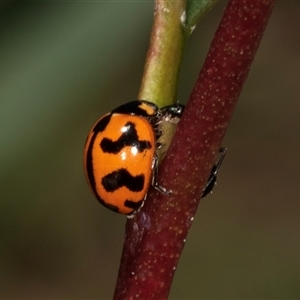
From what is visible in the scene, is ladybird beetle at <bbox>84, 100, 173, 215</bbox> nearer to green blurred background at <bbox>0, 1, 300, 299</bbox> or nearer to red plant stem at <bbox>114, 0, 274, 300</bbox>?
red plant stem at <bbox>114, 0, 274, 300</bbox>

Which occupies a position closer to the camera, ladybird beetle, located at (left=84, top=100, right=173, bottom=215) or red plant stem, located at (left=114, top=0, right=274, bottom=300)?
red plant stem, located at (left=114, top=0, right=274, bottom=300)

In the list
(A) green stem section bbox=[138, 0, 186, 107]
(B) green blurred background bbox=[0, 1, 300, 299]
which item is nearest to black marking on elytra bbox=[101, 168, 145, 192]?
(A) green stem section bbox=[138, 0, 186, 107]

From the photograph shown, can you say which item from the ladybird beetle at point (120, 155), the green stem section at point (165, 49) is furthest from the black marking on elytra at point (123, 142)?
the green stem section at point (165, 49)

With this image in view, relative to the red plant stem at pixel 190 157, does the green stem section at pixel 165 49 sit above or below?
above

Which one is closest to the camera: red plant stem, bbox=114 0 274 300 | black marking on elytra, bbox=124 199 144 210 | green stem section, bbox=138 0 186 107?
red plant stem, bbox=114 0 274 300

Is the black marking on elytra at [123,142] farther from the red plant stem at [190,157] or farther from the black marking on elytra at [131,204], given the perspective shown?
the red plant stem at [190,157]
